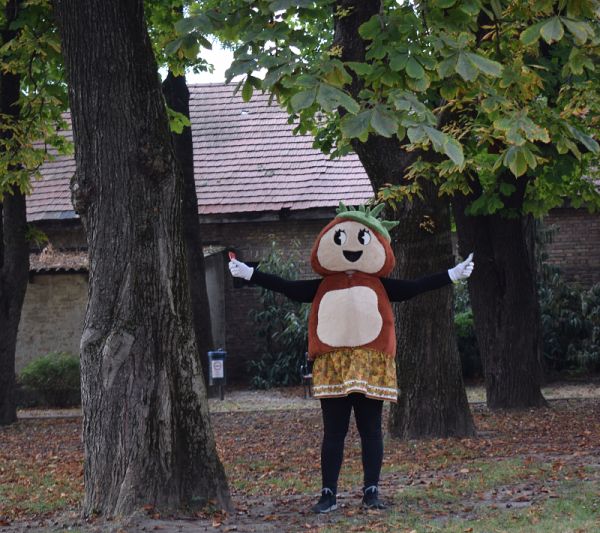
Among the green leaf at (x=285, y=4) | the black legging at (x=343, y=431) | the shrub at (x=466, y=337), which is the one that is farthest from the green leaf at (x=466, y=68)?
the shrub at (x=466, y=337)

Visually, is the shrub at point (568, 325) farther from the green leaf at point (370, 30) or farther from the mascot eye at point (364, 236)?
the green leaf at point (370, 30)

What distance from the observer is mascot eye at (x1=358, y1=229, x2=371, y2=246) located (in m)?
7.43

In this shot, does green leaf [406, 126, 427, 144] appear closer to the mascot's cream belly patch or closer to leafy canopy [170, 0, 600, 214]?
leafy canopy [170, 0, 600, 214]

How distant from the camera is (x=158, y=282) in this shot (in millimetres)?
7199

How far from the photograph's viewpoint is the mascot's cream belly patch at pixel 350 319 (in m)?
7.29

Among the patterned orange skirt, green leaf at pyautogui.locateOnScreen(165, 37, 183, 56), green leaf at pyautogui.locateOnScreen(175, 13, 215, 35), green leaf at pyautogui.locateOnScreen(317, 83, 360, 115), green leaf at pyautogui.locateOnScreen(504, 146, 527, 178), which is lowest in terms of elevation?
the patterned orange skirt

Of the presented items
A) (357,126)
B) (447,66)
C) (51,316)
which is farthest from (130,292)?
(51,316)

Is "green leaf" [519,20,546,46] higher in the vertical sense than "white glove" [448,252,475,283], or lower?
higher

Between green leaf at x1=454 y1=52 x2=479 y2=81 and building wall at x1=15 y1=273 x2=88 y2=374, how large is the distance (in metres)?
16.5

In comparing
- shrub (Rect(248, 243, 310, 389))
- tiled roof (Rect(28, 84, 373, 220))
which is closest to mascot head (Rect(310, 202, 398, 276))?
shrub (Rect(248, 243, 310, 389))

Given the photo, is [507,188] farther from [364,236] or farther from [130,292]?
[130,292]

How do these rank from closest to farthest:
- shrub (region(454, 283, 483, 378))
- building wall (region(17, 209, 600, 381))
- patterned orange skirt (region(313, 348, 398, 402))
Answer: patterned orange skirt (region(313, 348, 398, 402))
shrub (region(454, 283, 483, 378))
building wall (region(17, 209, 600, 381))

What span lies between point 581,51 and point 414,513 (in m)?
3.34

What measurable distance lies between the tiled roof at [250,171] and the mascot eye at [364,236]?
15.3m
